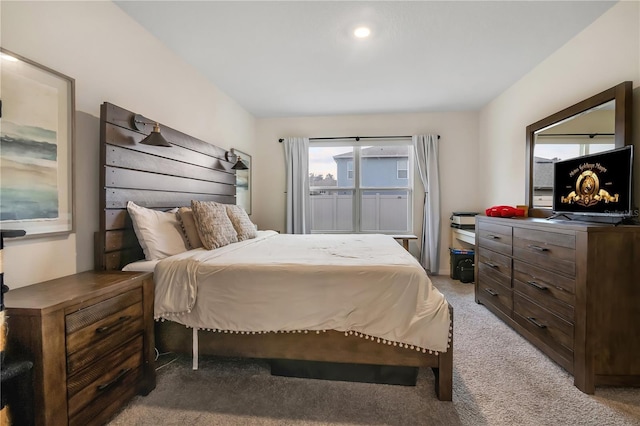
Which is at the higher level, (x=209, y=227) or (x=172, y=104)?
(x=172, y=104)

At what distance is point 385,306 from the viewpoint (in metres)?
1.67

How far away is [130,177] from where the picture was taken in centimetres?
208

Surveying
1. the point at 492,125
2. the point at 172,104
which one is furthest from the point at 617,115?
the point at 172,104

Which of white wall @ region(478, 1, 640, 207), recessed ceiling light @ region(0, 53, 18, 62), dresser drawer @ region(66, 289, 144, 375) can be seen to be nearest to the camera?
dresser drawer @ region(66, 289, 144, 375)

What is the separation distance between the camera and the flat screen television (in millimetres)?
1851

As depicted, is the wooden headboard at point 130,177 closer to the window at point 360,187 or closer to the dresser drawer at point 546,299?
the window at point 360,187

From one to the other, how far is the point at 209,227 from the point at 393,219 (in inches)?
123

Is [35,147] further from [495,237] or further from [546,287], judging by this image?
[495,237]

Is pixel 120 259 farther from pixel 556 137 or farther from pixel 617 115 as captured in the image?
pixel 556 137

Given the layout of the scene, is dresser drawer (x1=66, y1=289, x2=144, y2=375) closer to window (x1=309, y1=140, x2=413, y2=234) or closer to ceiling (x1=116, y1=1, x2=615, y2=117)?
ceiling (x1=116, y1=1, x2=615, y2=117)

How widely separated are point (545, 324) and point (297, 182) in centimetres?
342

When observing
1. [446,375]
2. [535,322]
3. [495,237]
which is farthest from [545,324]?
[446,375]

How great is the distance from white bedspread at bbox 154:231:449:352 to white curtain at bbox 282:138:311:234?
2630mm

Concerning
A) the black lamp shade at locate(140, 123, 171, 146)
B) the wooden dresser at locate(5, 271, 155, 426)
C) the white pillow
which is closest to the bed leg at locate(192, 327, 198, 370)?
the wooden dresser at locate(5, 271, 155, 426)
